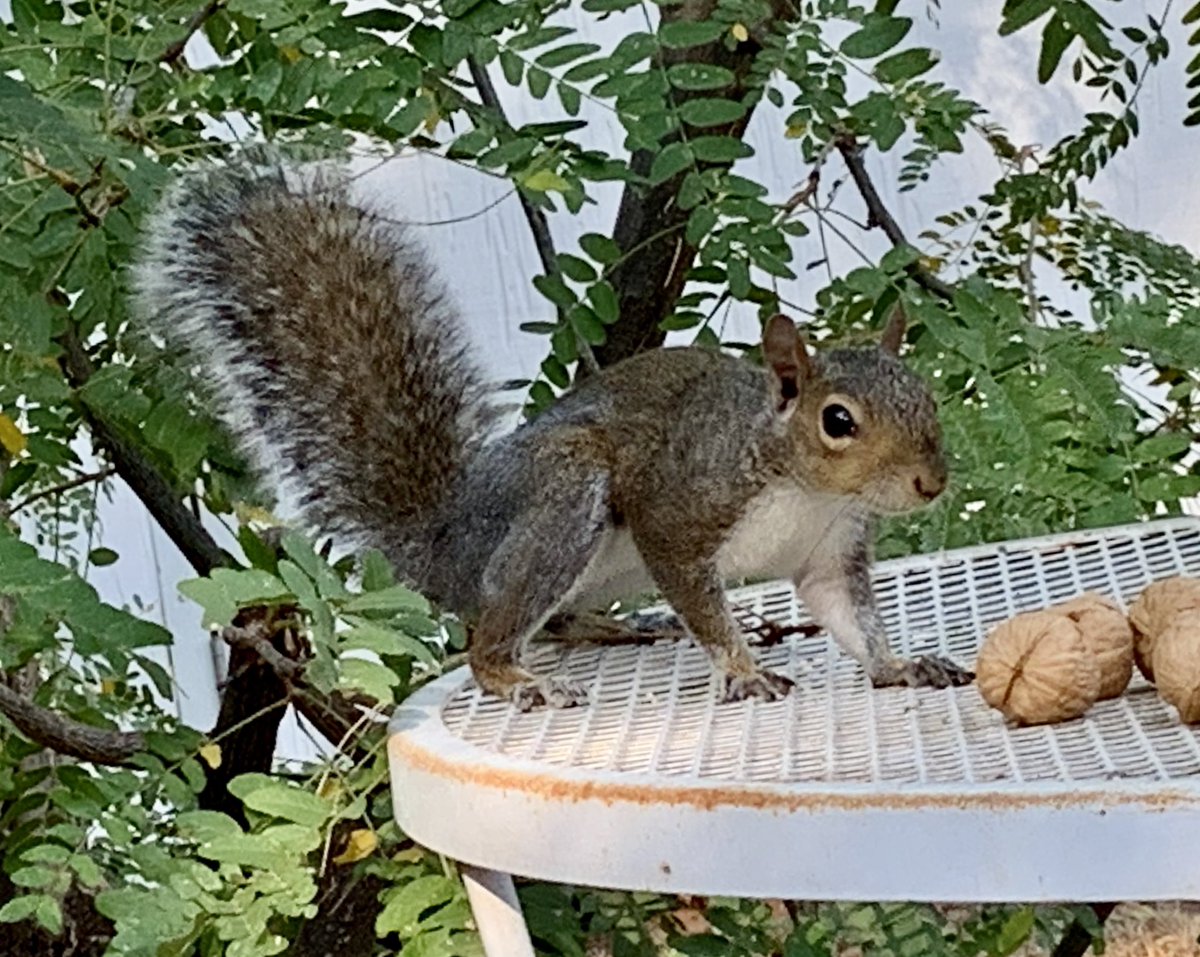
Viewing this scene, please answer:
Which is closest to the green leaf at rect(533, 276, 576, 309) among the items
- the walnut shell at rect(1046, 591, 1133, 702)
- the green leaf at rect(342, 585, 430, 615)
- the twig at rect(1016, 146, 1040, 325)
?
the twig at rect(1016, 146, 1040, 325)

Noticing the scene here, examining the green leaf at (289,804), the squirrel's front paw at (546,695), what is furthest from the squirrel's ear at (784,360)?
the green leaf at (289,804)

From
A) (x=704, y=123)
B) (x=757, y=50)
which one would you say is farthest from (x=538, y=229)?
(x=704, y=123)

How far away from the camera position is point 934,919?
1188 mm

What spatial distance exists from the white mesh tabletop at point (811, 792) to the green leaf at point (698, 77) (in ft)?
1.31

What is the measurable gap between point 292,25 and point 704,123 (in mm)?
251

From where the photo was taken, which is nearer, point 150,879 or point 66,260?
point 150,879

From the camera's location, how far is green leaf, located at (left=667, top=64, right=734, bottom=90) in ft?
3.75

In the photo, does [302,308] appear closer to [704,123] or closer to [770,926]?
[704,123]

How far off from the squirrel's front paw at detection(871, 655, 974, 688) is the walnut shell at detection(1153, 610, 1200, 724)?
0.13 m

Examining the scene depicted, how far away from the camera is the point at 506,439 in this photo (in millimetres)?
1137

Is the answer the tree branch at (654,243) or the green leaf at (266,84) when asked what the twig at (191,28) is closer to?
the green leaf at (266,84)

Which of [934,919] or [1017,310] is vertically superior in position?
[1017,310]

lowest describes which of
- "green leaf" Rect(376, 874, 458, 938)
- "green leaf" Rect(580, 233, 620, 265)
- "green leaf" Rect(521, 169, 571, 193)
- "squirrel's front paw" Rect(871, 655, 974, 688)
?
"green leaf" Rect(376, 874, 458, 938)

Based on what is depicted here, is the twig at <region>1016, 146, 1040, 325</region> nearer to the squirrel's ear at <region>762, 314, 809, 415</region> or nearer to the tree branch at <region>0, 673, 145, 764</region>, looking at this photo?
the squirrel's ear at <region>762, 314, 809, 415</region>
